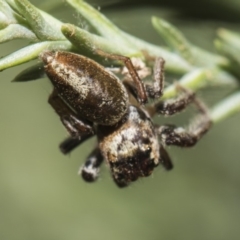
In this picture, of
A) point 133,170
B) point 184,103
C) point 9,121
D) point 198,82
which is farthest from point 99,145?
point 9,121

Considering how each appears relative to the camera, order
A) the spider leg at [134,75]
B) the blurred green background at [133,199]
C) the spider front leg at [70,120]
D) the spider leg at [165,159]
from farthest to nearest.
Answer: the blurred green background at [133,199] < the spider leg at [165,159] < the spider front leg at [70,120] < the spider leg at [134,75]

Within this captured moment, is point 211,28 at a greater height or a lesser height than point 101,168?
greater

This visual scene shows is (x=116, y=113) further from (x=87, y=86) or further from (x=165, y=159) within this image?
(x=165, y=159)

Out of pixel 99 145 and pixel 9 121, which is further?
pixel 9 121

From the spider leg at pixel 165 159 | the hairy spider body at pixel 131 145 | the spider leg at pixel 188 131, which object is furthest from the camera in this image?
the spider leg at pixel 165 159

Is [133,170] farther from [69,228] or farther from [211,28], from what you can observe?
[69,228]

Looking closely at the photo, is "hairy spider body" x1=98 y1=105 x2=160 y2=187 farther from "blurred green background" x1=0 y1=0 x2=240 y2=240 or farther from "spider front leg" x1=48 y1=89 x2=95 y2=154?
"blurred green background" x1=0 y1=0 x2=240 y2=240

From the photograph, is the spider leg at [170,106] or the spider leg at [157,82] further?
the spider leg at [170,106]

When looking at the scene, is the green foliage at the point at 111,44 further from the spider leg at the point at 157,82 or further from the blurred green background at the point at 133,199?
the blurred green background at the point at 133,199

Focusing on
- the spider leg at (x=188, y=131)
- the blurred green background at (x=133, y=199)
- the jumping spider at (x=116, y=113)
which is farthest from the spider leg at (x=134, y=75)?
the blurred green background at (x=133, y=199)
